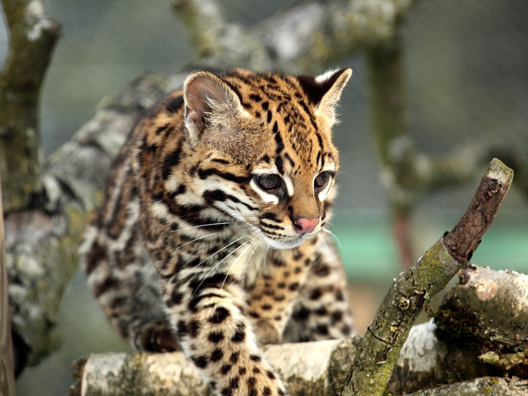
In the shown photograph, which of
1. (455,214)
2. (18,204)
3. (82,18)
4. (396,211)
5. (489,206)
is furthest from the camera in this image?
(455,214)

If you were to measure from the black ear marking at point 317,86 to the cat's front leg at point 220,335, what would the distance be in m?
0.91

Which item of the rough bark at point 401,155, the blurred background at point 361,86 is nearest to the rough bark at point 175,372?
the rough bark at point 401,155

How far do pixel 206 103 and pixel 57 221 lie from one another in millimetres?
Answer: 1770

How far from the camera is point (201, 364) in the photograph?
244 cm

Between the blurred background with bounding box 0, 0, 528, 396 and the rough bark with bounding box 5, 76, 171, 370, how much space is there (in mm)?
2229

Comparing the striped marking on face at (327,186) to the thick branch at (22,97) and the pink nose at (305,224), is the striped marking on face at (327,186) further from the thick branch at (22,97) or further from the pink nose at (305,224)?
the thick branch at (22,97)

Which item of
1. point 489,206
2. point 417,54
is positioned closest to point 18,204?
point 489,206

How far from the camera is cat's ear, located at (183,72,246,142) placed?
2.39 m

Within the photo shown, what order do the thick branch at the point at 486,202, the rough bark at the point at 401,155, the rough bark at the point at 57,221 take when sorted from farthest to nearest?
the rough bark at the point at 401,155 → the rough bark at the point at 57,221 → the thick branch at the point at 486,202

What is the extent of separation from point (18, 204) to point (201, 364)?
6.17 feet

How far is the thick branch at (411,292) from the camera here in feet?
4.74

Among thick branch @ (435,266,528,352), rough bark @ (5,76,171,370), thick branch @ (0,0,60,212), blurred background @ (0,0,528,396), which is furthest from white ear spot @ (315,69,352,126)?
blurred background @ (0,0,528,396)

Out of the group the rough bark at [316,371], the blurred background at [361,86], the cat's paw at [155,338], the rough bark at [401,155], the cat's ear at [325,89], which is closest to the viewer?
the rough bark at [316,371]

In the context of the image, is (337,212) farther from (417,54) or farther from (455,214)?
(417,54)
